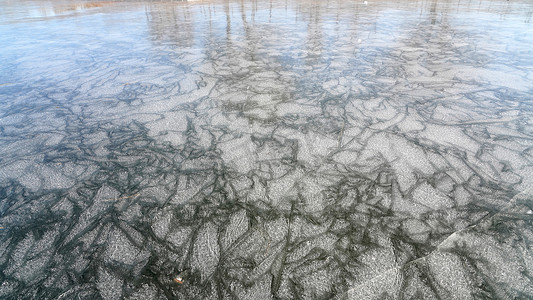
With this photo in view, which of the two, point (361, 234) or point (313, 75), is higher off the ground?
point (313, 75)

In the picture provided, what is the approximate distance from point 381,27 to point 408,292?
23.6ft

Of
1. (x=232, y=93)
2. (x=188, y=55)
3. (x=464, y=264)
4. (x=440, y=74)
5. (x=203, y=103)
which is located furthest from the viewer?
(x=188, y=55)

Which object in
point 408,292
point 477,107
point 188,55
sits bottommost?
point 408,292

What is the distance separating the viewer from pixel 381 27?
6.98m

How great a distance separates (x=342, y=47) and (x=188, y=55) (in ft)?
9.28

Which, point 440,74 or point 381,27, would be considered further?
point 381,27

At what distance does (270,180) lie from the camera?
6.36 ft

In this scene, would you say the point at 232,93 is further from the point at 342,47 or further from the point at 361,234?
the point at 342,47

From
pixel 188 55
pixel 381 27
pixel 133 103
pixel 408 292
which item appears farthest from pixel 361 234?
pixel 381 27

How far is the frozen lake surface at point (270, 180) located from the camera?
1.30m

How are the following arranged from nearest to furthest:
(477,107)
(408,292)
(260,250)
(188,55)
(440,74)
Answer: (408,292)
(260,250)
(477,107)
(440,74)
(188,55)

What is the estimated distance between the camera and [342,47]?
524 centimetres

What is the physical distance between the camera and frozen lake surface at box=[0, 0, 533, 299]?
4.28 ft

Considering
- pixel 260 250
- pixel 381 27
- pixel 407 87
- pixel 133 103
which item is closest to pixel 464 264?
pixel 260 250
